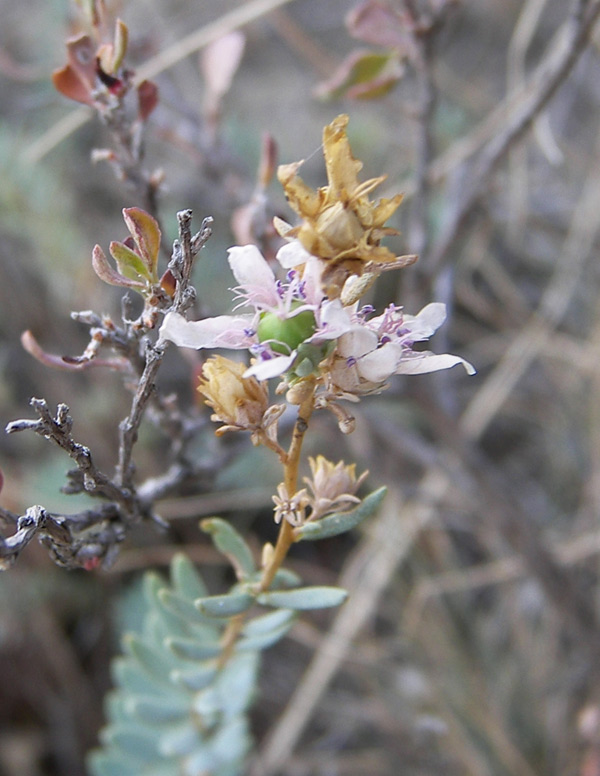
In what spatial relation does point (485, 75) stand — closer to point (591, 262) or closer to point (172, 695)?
point (591, 262)

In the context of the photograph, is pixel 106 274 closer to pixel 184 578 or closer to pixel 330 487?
pixel 330 487

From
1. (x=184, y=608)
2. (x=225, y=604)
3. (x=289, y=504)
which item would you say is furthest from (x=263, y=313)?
(x=184, y=608)

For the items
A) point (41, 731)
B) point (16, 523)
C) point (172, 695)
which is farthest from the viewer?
point (41, 731)

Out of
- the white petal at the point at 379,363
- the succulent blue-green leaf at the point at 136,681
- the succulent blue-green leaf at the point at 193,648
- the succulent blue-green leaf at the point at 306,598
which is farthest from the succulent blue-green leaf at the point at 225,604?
the succulent blue-green leaf at the point at 136,681

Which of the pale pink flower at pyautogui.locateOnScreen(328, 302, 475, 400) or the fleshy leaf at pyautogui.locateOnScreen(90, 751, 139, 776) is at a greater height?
the pale pink flower at pyautogui.locateOnScreen(328, 302, 475, 400)

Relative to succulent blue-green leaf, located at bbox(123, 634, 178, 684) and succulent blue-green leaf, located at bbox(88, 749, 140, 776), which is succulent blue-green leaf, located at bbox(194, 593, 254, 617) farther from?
succulent blue-green leaf, located at bbox(88, 749, 140, 776)

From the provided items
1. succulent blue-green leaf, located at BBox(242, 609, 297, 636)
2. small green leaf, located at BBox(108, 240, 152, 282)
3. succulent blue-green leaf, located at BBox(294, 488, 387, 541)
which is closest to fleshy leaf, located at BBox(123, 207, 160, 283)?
small green leaf, located at BBox(108, 240, 152, 282)

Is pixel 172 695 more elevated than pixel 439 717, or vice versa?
pixel 172 695

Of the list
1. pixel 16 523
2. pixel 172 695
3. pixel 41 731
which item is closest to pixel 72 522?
pixel 16 523
